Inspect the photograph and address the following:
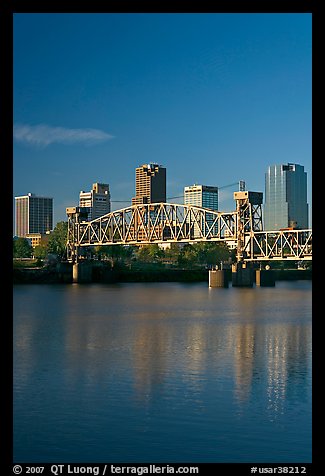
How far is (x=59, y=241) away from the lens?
145875 millimetres

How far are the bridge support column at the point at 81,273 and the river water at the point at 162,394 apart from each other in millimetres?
76168

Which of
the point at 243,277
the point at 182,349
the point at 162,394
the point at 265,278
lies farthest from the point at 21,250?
the point at 162,394

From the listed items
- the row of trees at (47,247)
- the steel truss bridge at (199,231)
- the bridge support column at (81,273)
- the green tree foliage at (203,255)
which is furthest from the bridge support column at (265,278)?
the row of trees at (47,247)

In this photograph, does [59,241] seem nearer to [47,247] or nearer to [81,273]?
[47,247]

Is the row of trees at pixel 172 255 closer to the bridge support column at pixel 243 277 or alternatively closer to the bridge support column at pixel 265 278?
the bridge support column at pixel 265 278

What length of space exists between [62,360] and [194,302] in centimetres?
3935

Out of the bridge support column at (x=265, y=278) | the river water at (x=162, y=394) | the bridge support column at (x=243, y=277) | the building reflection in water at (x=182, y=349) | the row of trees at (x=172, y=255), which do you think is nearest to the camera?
the river water at (x=162, y=394)

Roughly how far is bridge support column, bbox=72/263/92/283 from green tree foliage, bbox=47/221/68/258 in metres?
15.3

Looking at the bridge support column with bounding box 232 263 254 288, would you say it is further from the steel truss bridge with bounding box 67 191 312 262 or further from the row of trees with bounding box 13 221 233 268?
the row of trees with bounding box 13 221 233 268

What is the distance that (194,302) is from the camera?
6706cm

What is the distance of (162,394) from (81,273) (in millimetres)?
99426

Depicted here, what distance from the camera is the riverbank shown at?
116m

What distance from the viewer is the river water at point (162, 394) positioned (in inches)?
594
